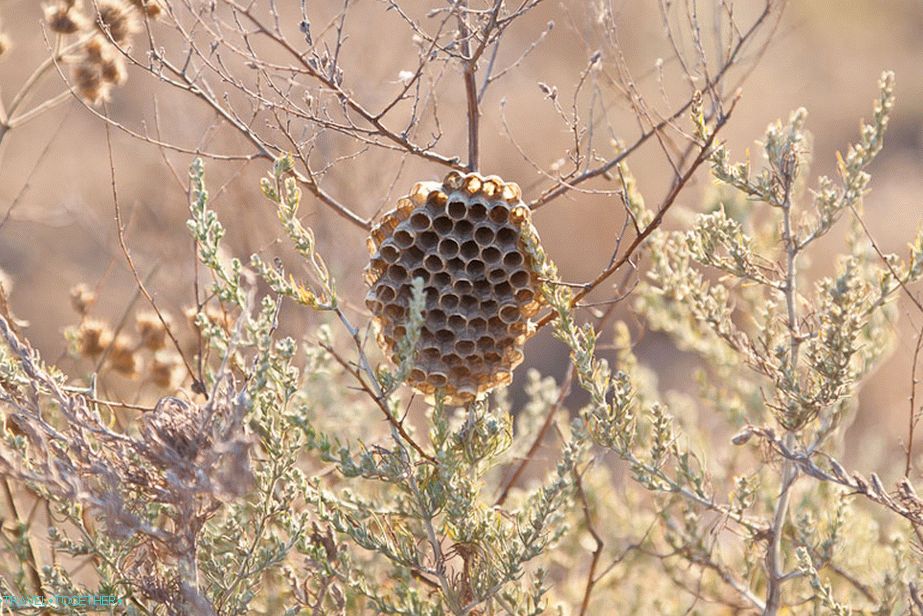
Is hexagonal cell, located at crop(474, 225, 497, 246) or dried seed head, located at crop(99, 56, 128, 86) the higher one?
dried seed head, located at crop(99, 56, 128, 86)

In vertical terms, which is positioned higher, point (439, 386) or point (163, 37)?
point (163, 37)

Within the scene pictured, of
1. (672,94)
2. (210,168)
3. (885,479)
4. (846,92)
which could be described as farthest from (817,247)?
(210,168)

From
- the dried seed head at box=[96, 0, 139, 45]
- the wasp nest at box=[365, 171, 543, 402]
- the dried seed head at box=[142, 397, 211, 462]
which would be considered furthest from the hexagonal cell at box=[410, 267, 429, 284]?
the dried seed head at box=[96, 0, 139, 45]

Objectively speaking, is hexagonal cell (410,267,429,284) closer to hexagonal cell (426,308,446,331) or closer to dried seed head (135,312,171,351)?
hexagonal cell (426,308,446,331)

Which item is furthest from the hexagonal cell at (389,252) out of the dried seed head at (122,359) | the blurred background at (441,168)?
the blurred background at (441,168)

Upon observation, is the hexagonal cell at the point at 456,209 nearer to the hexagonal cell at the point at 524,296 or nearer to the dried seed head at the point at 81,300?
the hexagonal cell at the point at 524,296

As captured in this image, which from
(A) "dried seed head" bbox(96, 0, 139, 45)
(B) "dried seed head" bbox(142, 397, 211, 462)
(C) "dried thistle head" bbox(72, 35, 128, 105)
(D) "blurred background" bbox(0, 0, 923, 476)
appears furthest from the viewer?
(D) "blurred background" bbox(0, 0, 923, 476)

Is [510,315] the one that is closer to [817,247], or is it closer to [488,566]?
[488,566]
